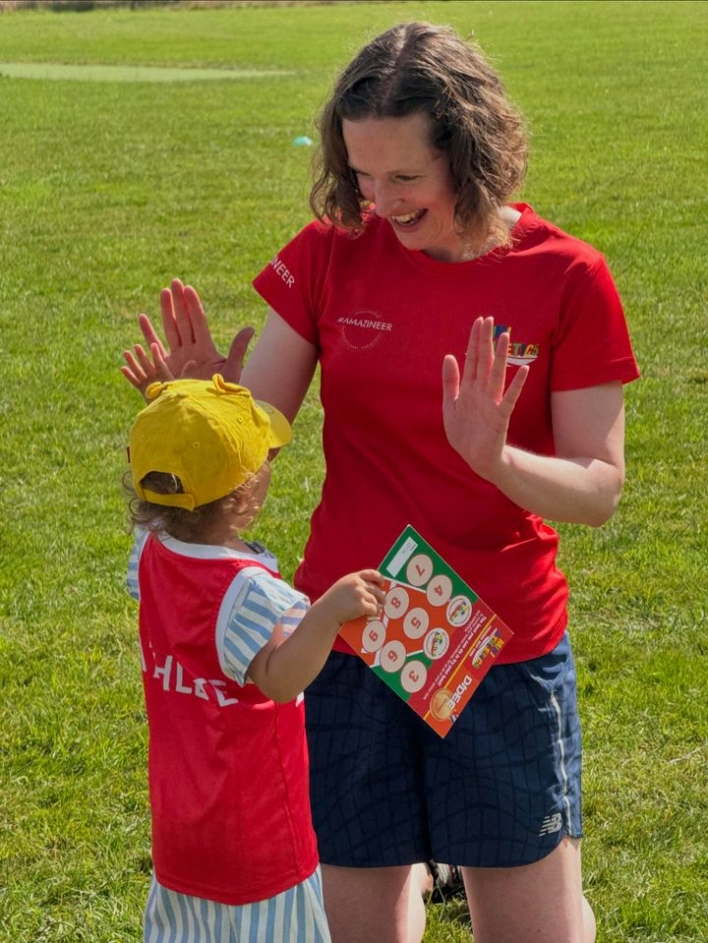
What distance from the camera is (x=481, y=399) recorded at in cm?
260

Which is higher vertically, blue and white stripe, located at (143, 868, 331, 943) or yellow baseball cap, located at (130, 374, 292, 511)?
yellow baseball cap, located at (130, 374, 292, 511)

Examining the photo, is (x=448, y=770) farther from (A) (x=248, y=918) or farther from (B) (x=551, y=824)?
(A) (x=248, y=918)

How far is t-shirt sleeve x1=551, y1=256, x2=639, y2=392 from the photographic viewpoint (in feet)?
9.64

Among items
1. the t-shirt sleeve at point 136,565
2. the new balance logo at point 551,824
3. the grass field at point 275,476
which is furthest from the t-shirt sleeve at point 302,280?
the new balance logo at point 551,824

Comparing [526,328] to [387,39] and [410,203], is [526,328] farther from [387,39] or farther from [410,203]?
[387,39]

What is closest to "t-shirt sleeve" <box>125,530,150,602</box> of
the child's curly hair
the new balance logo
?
the child's curly hair

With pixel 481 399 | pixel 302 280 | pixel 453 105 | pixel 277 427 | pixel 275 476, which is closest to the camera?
pixel 481 399

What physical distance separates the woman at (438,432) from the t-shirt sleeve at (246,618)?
524mm

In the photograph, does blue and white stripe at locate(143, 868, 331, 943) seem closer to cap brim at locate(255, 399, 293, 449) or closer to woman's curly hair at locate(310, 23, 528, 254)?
cap brim at locate(255, 399, 293, 449)

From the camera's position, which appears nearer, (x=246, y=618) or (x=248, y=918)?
(x=246, y=618)

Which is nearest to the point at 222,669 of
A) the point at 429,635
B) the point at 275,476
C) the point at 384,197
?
the point at 429,635

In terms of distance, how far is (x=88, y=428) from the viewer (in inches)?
295

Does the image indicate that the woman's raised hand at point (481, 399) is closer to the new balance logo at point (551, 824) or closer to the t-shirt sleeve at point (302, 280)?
the t-shirt sleeve at point (302, 280)

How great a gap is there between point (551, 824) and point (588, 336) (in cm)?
107
